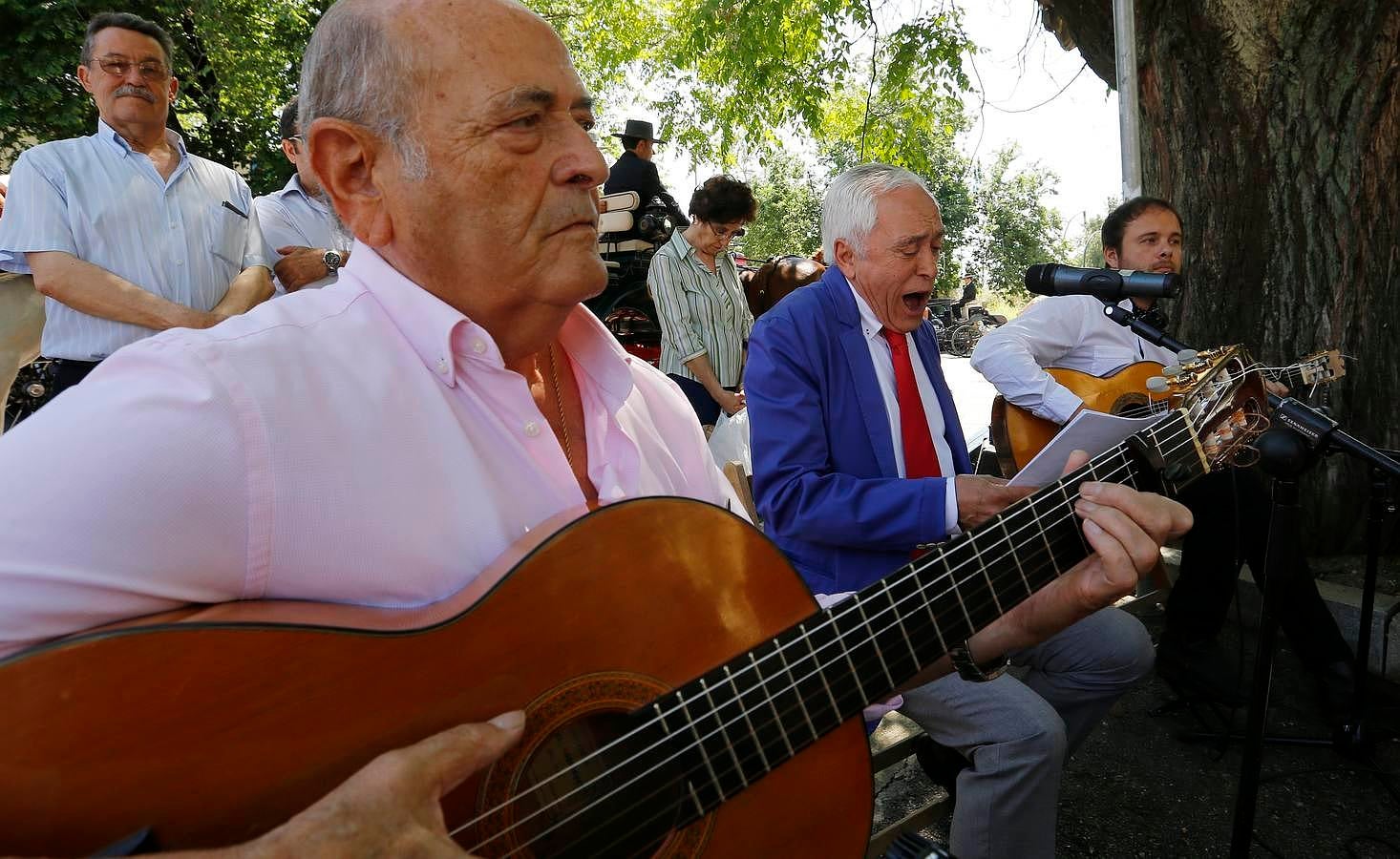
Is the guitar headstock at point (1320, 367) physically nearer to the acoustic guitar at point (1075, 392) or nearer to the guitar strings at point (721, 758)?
the acoustic guitar at point (1075, 392)

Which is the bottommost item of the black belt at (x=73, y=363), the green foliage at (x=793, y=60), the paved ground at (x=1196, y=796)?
the paved ground at (x=1196, y=796)

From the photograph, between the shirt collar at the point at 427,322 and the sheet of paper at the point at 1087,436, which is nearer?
the shirt collar at the point at 427,322

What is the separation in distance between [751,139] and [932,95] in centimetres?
224

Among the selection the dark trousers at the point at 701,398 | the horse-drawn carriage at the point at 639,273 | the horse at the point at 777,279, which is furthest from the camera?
the horse-drawn carriage at the point at 639,273

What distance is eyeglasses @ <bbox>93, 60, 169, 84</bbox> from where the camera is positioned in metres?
2.93

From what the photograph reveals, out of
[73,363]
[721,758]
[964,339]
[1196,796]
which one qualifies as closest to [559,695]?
[721,758]

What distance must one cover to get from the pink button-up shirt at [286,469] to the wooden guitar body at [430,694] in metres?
0.07

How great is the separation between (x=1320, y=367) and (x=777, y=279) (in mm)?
4115

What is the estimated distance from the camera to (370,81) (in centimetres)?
125

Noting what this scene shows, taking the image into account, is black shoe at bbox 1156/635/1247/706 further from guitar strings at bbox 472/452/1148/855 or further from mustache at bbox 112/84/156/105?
mustache at bbox 112/84/156/105

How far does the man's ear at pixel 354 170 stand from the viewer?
1271 mm

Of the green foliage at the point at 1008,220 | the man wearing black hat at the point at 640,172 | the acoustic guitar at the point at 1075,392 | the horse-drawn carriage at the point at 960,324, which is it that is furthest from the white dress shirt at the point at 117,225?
the green foliage at the point at 1008,220

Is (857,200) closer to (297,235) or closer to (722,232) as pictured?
(297,235)

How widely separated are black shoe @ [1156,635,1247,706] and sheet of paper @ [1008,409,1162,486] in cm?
217
